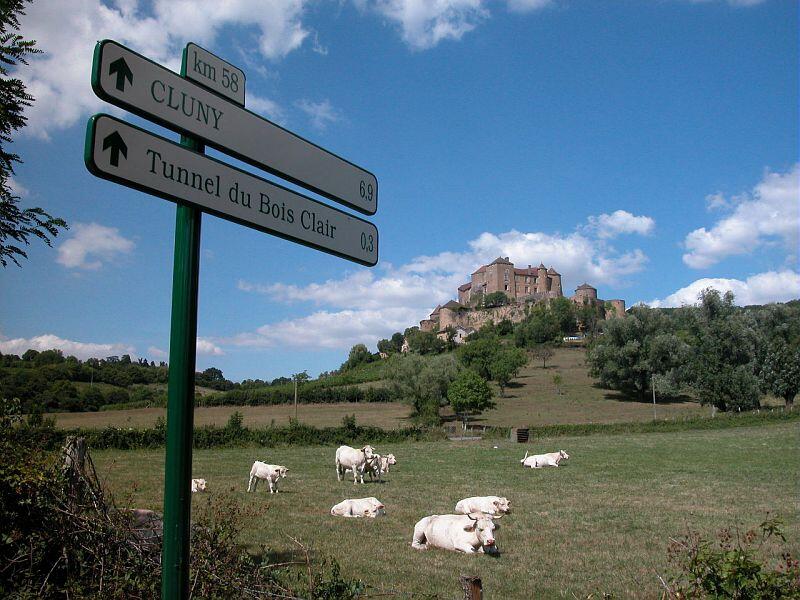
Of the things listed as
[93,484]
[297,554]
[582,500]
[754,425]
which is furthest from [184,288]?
[754,425]

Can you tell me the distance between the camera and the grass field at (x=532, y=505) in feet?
27.4

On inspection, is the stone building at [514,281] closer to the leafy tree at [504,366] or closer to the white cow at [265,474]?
the leafy tree at [504,366]

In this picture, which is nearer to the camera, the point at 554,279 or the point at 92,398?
the point at 92,398

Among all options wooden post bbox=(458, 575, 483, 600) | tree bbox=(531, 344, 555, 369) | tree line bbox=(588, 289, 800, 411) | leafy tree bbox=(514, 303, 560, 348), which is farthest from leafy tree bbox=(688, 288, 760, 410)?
wooden post bbox=(458, 575, 483, 600)

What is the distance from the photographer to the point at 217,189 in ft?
8.94

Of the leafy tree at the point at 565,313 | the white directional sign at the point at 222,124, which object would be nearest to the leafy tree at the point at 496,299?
the leafy tree at the point at 565,313

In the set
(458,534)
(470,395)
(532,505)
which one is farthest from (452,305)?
(458,534)

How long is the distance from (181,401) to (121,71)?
138cm

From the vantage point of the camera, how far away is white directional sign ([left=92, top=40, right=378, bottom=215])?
2.43 m

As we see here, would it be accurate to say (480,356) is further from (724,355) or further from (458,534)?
(458,534)

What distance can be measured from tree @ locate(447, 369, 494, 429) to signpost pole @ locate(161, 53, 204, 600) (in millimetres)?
60978

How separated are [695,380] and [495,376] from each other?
85.4 ft

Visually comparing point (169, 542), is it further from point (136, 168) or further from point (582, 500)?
point (582, 500)

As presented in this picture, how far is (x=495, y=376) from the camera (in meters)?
82.1
